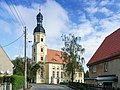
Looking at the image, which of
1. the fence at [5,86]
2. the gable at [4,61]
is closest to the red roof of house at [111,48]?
the fence at [5,86]

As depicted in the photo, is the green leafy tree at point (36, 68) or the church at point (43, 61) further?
the church at point (43, 61)

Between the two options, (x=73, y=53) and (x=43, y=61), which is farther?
(x=43, y=61)

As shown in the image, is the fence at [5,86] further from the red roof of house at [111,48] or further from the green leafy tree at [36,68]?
the green leafy tree at [36,68]

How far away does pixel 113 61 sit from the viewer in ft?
93.9

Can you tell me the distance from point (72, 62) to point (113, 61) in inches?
1341

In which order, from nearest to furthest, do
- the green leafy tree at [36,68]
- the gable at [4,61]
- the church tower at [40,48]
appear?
the gable at [4,61] → the green leafy tree at [36,68] → the church tower at [40,48]

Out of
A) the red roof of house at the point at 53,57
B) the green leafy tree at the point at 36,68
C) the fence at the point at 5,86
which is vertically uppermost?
the red roof of house at the point at 53,57

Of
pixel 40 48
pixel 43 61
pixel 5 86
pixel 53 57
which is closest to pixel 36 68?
pixel 43 61

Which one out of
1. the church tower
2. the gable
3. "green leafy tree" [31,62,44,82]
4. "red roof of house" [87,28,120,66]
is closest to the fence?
"red roof of house" [87,28,120,66]

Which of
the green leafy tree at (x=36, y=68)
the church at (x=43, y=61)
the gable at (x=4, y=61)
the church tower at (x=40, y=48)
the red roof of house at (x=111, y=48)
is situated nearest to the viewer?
the red roof of house at (x=111, y=48)

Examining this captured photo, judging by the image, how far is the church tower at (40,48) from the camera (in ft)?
322

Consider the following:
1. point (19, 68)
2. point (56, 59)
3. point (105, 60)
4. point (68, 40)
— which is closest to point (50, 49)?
point (56, 59)

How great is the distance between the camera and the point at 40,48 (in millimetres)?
100500

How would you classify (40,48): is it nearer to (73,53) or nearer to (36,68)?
(36,68)
